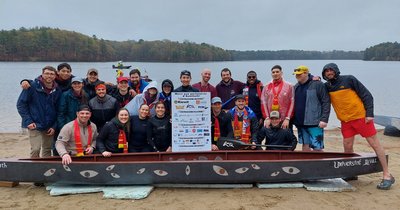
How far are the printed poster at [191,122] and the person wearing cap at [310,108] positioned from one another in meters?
1.51

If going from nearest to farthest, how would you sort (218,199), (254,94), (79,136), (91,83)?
(218,199) < (79,136) < (91,83) < (254,94)

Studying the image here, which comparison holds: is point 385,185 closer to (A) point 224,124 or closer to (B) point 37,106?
(A) point 224,124

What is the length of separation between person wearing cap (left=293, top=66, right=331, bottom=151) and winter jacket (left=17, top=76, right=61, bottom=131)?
12.8 ft

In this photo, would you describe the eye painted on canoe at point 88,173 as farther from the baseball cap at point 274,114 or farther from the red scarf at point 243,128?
the baseball cap at point 274,114

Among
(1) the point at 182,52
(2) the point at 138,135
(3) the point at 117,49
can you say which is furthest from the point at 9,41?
(2) the point at 138,135

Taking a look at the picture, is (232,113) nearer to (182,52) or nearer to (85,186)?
(85,186)

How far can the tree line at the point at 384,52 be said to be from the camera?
96250 mm

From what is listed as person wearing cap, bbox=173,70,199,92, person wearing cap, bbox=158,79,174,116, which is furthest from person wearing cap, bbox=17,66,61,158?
person wearing cap, bbox=173,70,199,92

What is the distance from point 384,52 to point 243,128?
10698 cm

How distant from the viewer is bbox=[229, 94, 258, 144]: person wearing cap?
6.27 m

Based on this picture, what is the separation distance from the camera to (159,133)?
596 cm

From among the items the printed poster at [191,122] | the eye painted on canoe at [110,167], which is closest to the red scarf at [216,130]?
the printed poster at [191,122]

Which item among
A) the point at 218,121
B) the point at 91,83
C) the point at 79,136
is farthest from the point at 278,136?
the point at 91,83

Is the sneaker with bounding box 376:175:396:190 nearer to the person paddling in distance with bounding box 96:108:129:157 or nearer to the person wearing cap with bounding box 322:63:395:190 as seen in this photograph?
the person wearing cap with bounding box 322:63:395:190
